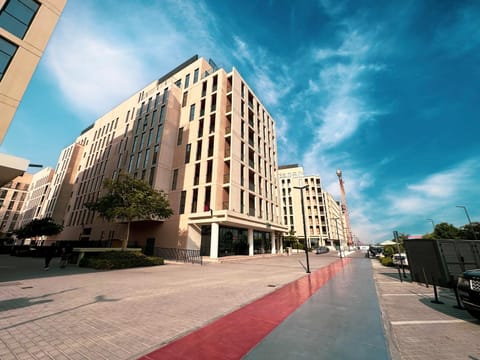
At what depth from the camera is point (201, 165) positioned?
24938mm

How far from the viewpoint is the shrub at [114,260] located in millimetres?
14329

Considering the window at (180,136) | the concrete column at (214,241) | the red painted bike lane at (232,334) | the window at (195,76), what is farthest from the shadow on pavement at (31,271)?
the window at (195,76)

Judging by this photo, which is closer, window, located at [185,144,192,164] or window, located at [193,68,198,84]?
window, located at [185,144,192,164]

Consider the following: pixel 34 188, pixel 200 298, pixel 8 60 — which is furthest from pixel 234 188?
pixel 34 188

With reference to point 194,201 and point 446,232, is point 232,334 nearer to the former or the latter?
point 194,201

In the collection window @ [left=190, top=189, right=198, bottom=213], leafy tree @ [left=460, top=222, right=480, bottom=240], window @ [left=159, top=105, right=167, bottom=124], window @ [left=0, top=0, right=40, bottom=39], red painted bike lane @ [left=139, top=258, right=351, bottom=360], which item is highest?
window @ [left=159, top=105, right=167, bottom=124]

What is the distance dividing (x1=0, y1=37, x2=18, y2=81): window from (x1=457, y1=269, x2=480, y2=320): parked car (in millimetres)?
20746

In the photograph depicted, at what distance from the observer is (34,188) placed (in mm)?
63375

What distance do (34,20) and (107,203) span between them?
1383 cm

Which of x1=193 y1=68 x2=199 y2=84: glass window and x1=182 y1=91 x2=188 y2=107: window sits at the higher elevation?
x1=193 y1=68 x2=199 y2=84: glass window

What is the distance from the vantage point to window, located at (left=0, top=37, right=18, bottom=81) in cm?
1033

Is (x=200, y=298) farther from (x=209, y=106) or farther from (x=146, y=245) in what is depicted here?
(x=209, y=106)

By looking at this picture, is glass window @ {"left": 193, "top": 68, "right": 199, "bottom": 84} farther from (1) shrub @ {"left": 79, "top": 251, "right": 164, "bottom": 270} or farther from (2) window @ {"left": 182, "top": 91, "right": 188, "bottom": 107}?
(1) shrub @ {"left": 79, "top": 251, "right": 164, "bottom": 270}

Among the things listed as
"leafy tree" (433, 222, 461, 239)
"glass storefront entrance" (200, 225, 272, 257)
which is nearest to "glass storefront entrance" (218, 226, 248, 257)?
"glass storefront entrance" (200, 225, 272, 257)
